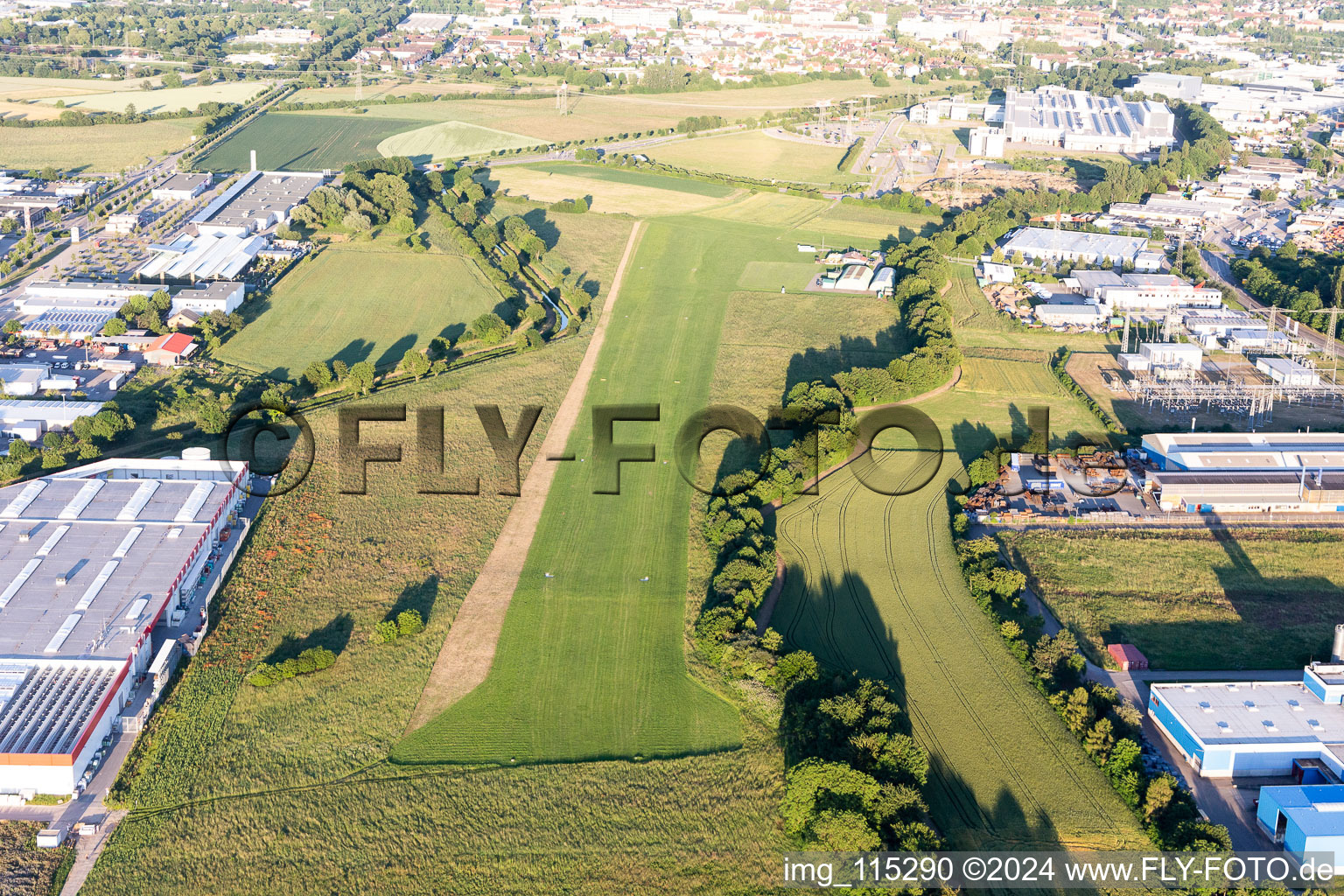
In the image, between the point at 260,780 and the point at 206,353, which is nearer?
the point at 260,780

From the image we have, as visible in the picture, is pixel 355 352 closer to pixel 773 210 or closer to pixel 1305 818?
pixel 773 210

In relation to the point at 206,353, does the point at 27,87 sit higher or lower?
higher

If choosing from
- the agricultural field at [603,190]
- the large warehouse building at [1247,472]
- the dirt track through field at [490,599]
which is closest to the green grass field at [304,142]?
the agricultural field at [603,190]

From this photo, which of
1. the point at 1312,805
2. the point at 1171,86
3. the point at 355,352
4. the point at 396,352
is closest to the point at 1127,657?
the point at 1312,805

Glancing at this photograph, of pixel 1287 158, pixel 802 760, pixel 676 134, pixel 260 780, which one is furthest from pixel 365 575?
pixel 1287 158

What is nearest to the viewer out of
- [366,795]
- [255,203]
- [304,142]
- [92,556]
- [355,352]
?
[366,795]

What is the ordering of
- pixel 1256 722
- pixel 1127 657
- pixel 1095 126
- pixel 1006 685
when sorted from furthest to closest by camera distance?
pixel 1095 126, pixel 1127 657, pixel 1006 685, pixel 1256 722

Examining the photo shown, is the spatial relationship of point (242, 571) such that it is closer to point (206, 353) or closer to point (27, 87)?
point (206, 353)
